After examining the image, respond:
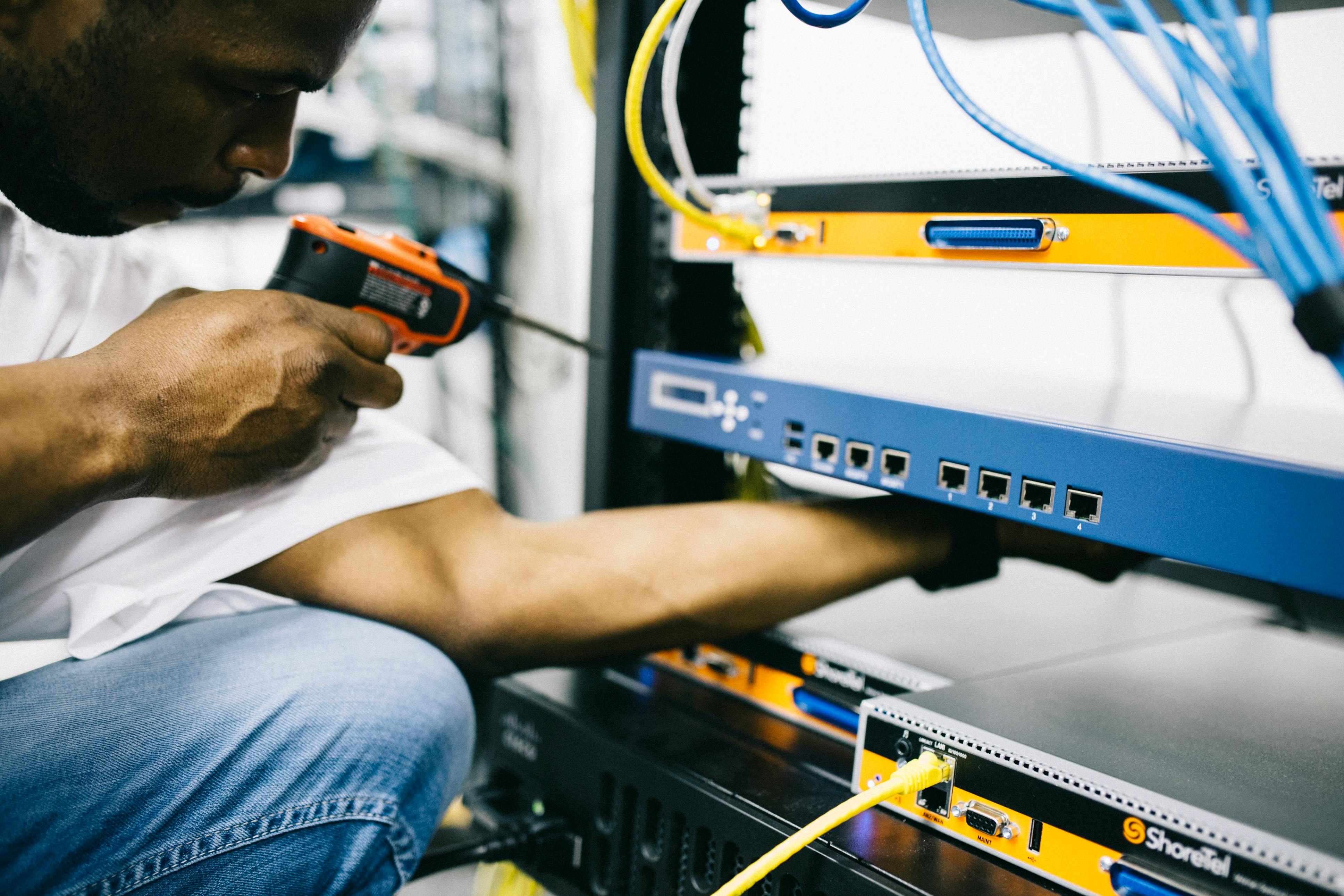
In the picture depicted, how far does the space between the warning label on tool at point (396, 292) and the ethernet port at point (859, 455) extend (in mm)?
341

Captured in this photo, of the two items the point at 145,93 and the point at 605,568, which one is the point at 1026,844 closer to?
the point at 605,568

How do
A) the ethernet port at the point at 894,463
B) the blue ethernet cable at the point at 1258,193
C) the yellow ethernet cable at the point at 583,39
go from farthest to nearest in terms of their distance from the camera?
the yellow ethernet cable at the point at 583,39 < the ethernet port at the point at 894,463 < the blue ethernet cable at the point at 1258,193

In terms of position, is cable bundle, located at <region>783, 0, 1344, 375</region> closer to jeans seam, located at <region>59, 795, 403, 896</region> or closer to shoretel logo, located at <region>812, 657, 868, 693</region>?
shoretel logo, located at <region>812, 657, 868, 693</region>

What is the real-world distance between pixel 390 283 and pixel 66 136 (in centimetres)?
21

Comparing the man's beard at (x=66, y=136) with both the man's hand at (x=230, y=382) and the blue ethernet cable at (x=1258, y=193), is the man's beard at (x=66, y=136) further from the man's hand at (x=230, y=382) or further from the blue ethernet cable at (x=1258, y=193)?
the blue ethernet cable at (x=1258, y=193)

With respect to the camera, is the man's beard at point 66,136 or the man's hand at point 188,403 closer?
the man's hand at point 188,403

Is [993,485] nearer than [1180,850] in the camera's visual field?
No

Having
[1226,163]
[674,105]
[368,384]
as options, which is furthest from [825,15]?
[368,384]

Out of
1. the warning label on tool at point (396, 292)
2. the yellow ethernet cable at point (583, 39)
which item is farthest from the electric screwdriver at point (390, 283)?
the yellow ethernet cable at point (583, 39)

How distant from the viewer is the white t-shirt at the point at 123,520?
1.84 ft

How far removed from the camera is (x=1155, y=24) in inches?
15.2

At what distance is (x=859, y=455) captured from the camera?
583 mm

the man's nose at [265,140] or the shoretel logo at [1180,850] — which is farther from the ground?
the man's nose at [265,140]

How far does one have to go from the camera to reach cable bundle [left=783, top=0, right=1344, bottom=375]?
359 millimetres
